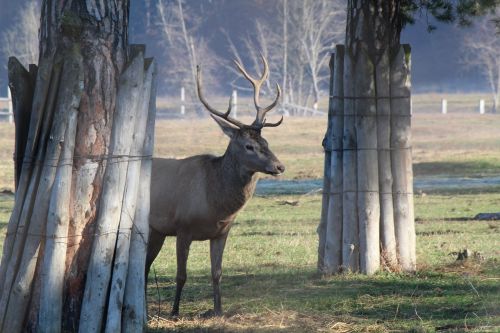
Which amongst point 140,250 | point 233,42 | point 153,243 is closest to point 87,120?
point 140,250

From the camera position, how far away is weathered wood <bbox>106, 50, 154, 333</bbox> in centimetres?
917

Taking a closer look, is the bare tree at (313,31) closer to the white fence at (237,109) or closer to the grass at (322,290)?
the white fence at (237,109)

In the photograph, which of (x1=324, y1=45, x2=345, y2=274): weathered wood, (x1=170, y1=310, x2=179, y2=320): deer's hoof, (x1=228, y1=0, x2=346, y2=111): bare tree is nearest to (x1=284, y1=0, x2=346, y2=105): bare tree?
(x1=228, y1=0, x2=346, y2=111): bare tree

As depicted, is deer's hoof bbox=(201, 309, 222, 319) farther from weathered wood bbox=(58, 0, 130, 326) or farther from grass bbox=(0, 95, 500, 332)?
weathered wood bbox=(58, 0, 130, 326)

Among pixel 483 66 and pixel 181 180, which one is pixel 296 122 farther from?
pixel 181 180

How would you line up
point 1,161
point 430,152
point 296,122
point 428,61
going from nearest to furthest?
point 1,161 → point 430,152 → point 296,122 → point 428,61

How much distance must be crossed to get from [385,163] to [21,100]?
514 centimetres

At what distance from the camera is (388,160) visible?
13.5 m

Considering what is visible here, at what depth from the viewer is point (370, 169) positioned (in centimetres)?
1335

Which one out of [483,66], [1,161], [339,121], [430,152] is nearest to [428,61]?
[483,66]

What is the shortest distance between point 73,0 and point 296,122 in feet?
139

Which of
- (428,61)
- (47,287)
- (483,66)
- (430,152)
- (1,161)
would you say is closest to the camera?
(47,287)

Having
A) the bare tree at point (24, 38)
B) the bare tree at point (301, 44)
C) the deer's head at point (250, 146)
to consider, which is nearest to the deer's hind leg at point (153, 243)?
the deer's head at point (250, 146)

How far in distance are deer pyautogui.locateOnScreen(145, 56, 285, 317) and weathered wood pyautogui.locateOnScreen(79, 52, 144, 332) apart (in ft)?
8.07
